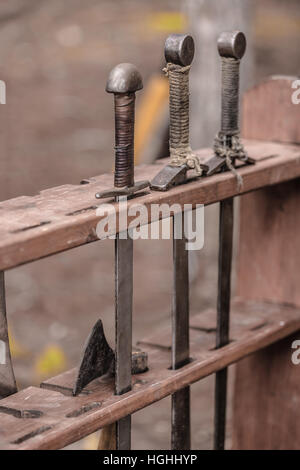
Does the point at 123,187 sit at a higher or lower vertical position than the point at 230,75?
lower

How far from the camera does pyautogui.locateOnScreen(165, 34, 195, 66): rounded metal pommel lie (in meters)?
2.07

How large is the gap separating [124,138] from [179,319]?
51 centimetres

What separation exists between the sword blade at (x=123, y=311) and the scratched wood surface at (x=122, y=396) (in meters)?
0.04

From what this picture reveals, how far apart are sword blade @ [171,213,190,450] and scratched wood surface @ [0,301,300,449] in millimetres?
47

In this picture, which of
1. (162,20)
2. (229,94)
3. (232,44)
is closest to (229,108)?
(229,94)

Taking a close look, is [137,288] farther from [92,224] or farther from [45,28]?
[45,28]

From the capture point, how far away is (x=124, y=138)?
6.59ft

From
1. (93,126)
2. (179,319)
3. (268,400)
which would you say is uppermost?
(179,319)

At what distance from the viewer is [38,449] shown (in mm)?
1846

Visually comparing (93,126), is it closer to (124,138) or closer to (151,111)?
(151,111)

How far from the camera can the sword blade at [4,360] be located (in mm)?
1956

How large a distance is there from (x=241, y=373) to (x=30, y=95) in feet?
20.5

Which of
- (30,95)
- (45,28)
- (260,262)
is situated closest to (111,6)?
(45,28)

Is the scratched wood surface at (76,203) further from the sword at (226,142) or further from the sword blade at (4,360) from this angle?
the sword blade at (4,360)
